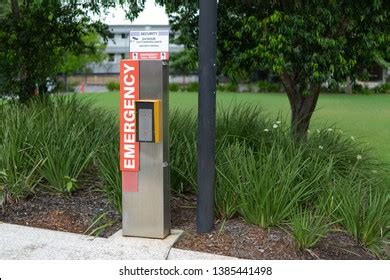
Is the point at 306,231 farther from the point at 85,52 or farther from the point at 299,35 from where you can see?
the point at 85,52

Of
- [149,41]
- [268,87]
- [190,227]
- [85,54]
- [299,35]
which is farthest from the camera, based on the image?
[268,87]

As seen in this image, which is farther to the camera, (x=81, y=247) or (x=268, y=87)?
(x=268, y=87)

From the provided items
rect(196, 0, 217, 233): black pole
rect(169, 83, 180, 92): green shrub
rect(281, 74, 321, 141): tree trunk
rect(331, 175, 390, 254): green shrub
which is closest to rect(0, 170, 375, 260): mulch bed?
rect(331, 175, 390, 254): green shrub

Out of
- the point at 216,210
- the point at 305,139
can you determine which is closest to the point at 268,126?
A: the point at 305,139

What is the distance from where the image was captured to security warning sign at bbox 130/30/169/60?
4797 mm

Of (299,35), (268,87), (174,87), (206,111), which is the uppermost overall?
(299,35)

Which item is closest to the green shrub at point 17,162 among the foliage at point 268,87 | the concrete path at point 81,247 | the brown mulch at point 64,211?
the brown mulch at point 64,211

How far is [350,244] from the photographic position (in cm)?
500

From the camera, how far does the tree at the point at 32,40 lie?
32.3ft

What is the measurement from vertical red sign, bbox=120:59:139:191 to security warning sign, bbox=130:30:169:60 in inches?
3.8

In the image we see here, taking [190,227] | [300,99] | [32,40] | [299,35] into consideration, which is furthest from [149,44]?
[32,40]

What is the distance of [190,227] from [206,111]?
111cm

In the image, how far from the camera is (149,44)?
4.86 metres
